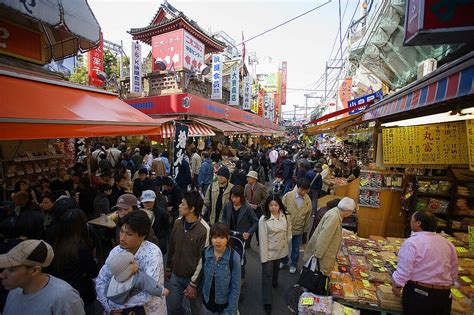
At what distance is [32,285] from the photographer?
1.78m

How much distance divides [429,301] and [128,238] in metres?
3.44

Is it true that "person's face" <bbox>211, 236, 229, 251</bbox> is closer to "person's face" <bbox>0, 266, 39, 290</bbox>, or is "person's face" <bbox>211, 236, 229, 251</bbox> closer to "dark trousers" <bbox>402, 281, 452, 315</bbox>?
"person's face" <bbox>0, 266, 39, 290</bbox>

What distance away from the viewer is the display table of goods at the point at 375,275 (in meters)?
3.30

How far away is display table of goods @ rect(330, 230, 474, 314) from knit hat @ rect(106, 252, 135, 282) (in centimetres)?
286

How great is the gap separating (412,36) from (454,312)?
11.5ft

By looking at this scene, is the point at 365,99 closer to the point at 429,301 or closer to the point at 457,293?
the point at 457,293

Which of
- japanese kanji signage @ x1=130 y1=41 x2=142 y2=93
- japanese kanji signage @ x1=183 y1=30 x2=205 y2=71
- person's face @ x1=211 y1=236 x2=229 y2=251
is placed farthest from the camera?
japanese kanji signage @ x1=183 y1=30 x2=205 y2=71

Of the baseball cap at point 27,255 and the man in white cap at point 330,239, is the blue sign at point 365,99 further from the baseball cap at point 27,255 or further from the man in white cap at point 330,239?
the baseball cap at point 27,255

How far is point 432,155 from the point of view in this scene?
455 cm

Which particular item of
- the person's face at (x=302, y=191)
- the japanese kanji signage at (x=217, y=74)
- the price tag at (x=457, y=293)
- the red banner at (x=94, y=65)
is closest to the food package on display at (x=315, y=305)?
the price tag at (x=457, y=293)

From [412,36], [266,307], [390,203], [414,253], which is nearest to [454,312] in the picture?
[414,253]

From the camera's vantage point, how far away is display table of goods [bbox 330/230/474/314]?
3.30m

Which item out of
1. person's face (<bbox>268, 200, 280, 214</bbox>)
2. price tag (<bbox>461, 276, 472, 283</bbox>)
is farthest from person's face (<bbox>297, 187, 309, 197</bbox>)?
price tag (<bbox>461, 276, 472, 283</bbox>)

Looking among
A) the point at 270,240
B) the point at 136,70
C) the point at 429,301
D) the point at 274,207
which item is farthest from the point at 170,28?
the point at 429,301
